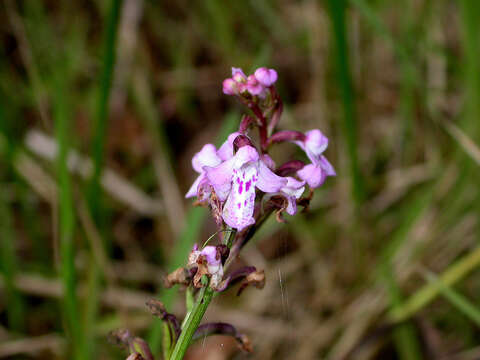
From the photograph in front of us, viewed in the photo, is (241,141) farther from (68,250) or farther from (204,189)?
(68,250)

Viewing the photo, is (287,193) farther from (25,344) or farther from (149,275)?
(149,275)

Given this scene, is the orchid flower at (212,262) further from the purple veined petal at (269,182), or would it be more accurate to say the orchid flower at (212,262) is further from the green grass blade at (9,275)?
the green grass blade at (9,275)

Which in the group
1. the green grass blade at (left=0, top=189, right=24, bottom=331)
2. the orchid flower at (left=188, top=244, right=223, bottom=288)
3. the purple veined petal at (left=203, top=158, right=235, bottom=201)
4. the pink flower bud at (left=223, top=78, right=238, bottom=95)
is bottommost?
the orchid flower at (left=188, top=244, right=223, bottom=288)

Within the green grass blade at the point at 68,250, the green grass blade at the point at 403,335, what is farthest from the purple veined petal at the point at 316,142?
the green grass blade at the point at 403,335

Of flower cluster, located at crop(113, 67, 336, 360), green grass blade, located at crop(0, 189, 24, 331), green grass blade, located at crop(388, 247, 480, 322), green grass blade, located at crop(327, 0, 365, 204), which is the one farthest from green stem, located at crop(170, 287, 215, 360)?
green grass blade, located at crop(0, 189, 24, 331)

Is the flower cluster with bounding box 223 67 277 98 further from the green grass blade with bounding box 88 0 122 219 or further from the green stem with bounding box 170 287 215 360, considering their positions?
the green grass blade with bounding box 88 0 122 219

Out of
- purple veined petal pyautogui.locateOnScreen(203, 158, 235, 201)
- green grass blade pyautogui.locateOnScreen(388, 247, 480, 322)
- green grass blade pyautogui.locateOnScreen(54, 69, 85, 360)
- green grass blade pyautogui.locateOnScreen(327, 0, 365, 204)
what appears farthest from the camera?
green grass blade pyautogui.locateOnScreen(388, 247, 480, 322)

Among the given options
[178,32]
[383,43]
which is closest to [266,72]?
[383,43]
